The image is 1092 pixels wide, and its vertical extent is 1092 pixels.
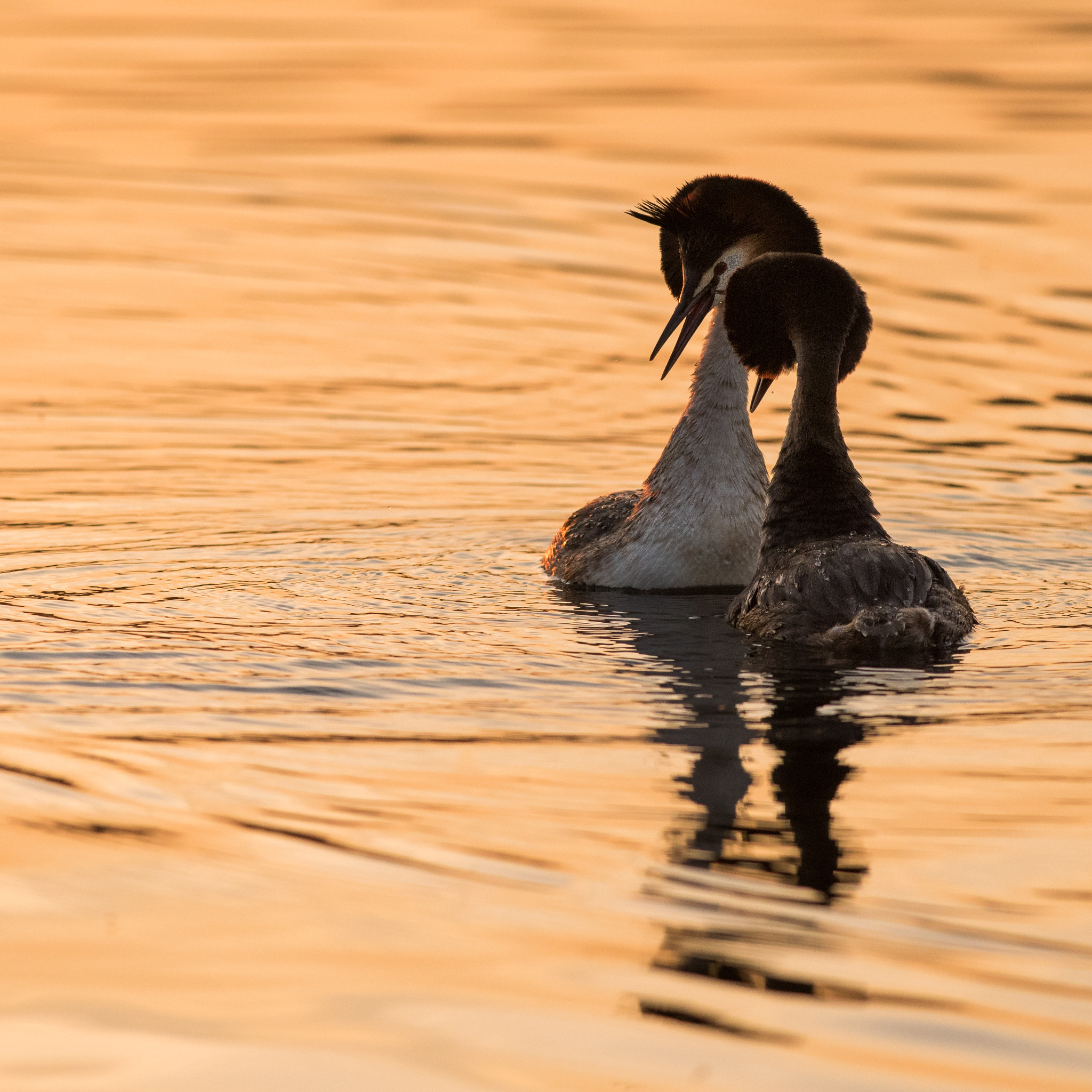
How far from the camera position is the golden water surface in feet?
17.9

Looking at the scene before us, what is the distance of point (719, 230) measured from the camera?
11.1m

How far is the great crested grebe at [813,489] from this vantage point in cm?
936

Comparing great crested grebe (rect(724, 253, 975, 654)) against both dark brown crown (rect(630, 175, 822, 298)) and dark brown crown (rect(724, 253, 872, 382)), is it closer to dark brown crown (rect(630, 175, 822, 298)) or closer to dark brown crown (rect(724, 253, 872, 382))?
dark brown crown (rect(724, 253, 872, 382))

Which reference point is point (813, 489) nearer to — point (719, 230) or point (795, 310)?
point (795, 310)

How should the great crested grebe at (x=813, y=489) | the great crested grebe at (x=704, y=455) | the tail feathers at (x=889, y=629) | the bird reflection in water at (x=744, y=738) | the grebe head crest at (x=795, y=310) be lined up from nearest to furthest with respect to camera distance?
the bird reflection in water at (x=744, y=738) → the tail feathers at (x=889, y=629) → the great crested grebe at (x=813, y=489) → the grebe head crest at (x=795, y=310) → the great crested grebe at (x=704, y=455)

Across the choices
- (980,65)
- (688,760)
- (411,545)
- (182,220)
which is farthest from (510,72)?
(688,760)

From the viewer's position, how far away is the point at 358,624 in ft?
32.1

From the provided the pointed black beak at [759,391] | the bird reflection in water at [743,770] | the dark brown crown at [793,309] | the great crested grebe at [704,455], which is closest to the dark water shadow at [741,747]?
the bird reflection in water at [743,770]

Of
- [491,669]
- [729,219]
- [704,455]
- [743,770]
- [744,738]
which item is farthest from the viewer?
[704,455]

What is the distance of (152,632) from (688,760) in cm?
298

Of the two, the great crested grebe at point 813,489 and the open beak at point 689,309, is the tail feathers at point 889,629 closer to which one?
the great crested grebe at point 813,489

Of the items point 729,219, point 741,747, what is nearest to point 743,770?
point 741,747

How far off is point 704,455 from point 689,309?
0.80m

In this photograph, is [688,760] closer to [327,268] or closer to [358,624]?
[358,624]
